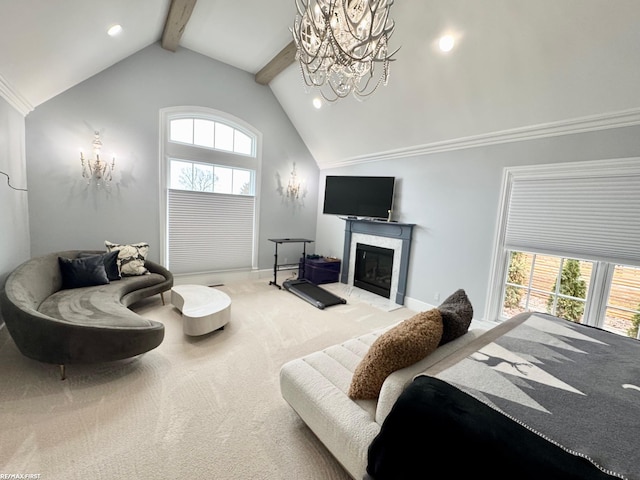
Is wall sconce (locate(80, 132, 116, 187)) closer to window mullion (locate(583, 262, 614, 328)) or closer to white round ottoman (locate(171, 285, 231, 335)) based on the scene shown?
white round ottoman (locate(171, 285, 231, 335))

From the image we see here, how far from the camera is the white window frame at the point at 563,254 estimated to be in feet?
8.19

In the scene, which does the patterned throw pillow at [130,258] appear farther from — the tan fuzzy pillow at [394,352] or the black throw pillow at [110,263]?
the tan fuzzy pillow at [394,352]

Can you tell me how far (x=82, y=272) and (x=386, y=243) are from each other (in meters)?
4.26

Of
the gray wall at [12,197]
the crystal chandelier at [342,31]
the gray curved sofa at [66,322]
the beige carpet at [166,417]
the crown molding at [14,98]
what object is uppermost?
the crystal chandelier at [342,31]

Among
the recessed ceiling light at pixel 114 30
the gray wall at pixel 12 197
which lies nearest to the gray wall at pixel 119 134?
the gray wall at pixel 12 197

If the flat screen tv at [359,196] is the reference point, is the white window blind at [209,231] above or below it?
below

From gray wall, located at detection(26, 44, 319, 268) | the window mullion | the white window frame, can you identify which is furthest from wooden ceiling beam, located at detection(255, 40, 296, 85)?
the window mullion

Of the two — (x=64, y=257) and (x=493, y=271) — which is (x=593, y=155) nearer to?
(x=493, y=271)

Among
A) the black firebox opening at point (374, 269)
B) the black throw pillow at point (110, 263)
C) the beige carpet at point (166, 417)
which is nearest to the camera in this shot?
the beige carpet at point (166, 417)

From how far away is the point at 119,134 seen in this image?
3816mm

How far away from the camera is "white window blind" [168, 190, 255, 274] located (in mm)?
4441

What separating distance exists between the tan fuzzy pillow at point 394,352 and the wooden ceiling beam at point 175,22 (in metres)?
4.11

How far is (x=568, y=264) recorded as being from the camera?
2838 millimetres

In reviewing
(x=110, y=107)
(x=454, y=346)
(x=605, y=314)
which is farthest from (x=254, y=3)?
(x=605, y=314)
